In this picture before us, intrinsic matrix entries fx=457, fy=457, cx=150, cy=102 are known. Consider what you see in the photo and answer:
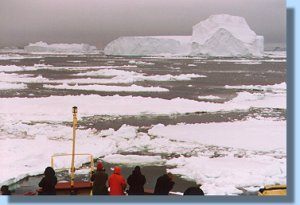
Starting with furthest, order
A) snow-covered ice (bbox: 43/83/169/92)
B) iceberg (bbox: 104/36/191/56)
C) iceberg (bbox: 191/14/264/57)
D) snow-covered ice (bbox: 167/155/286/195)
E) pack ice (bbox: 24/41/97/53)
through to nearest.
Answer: snow-covered ice (bbox: 43/83/169/92)
iceberg (bbox: 191/14/264/57)
iceberg (bbox: 104/36/191/56)
pack ice (bbox: 24/41/97/53)
snow-covered ice (bbox: 167/155/286/195)

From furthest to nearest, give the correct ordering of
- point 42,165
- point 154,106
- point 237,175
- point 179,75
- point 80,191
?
point 154,106 < point 179,75 < point 42,165 < point 237,175 < point 80,191

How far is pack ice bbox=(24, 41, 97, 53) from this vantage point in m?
8.56

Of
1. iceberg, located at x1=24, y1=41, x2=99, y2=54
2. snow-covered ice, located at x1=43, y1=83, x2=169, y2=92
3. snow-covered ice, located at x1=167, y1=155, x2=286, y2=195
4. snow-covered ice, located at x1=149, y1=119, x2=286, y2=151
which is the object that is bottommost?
snow-covered ice, located at x1=167, y1=155, x2=286, y2=195

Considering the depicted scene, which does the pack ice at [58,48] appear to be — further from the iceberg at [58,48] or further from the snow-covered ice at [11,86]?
the snow-covered ice at [11,86]

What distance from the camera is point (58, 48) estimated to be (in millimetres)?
9164

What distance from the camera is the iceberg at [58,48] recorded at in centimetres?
857

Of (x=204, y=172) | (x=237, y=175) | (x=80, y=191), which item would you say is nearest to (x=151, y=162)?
(x=204, y=172)

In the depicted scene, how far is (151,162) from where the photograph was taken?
25.5 ft

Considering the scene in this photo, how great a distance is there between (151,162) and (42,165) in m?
1.82

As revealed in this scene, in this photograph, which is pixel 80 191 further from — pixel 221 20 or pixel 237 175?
pixel 221 20

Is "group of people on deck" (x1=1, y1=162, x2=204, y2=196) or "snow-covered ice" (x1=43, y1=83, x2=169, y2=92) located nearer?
"group of people on deck" (x1=1, y1=162, x2=204, y2=196)

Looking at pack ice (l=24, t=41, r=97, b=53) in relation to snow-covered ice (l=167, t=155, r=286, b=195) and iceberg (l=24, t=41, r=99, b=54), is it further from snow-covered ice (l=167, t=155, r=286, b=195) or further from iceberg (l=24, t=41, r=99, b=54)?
snow-covered ice (l=167, t=155, r=286, b=195)

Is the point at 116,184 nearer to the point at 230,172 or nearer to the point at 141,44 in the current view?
the point at 230,172

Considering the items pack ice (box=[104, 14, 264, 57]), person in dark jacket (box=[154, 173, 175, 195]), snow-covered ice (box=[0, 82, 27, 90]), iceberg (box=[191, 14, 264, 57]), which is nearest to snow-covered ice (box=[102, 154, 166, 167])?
pack ice (box=[104, 14, 264, 57])
